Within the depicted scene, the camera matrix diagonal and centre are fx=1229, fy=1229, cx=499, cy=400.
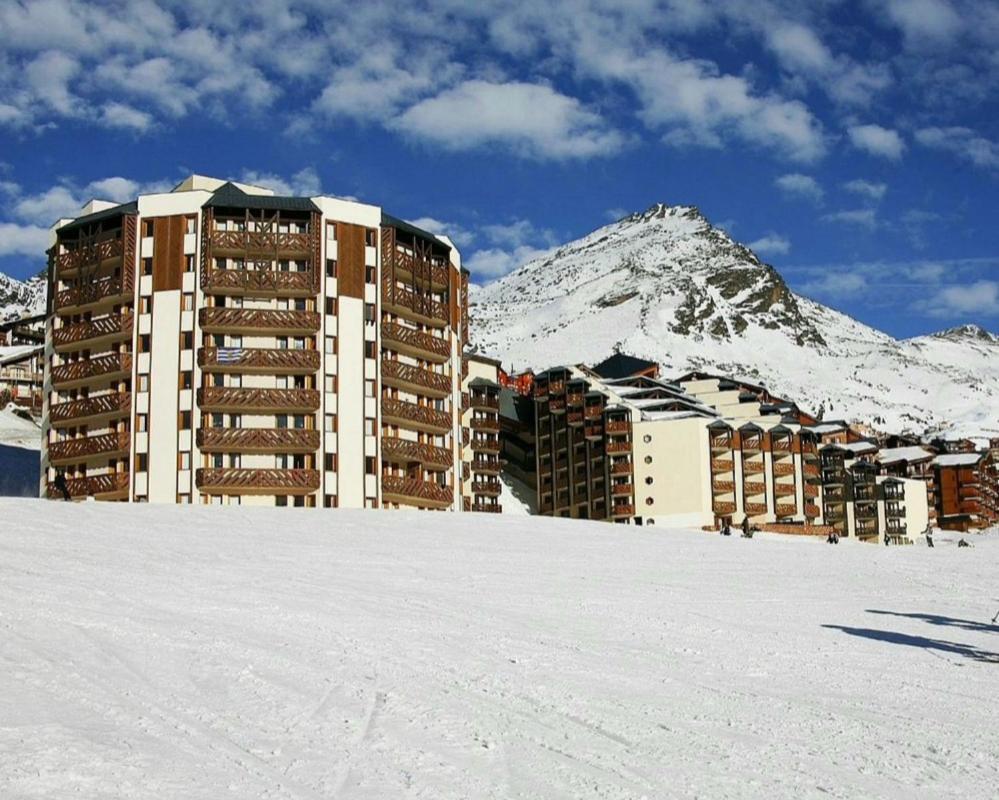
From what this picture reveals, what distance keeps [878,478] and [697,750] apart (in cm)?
12968

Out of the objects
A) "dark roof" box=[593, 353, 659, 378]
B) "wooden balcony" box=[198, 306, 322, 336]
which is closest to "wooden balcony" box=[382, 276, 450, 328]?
"wooden balcony" box=[198, 306, 322, 336]

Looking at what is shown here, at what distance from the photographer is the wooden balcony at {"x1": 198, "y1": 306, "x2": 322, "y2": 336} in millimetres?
67500

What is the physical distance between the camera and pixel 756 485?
4326 inches

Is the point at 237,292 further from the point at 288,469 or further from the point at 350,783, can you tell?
the point at 350,783

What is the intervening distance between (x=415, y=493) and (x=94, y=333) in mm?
20385

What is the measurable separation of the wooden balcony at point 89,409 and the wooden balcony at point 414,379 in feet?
47.4

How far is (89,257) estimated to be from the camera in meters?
71.6

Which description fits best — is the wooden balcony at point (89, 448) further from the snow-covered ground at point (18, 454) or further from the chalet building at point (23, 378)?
the chalet building at point (23, 378)

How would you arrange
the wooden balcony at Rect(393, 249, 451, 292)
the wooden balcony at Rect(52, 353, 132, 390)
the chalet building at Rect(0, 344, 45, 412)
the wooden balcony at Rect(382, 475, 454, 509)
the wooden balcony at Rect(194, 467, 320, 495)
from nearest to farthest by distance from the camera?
the wooden balcony at Rect(194, 467, 320, 495) → the wooden balcony at Rect(52, 353, 132, 390) → the wooden balcony at Rect(382, 475, 454, 509) → the wooden balcony at Rect(393, 249, 451, 292) → the chalet building at Rect(0, 344, 45, 412)

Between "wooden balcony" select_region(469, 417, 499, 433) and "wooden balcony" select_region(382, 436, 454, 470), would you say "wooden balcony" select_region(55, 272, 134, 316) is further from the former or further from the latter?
"wooden balcony" select_region(469, 417, 499, 433)

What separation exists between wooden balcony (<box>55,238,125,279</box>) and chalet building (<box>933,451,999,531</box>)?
12196cm

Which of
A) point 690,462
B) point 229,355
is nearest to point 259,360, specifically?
point 229,355

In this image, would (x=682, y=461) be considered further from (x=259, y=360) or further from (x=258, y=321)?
(x=258, y=321)

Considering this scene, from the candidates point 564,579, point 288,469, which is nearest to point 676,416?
point 288,469
